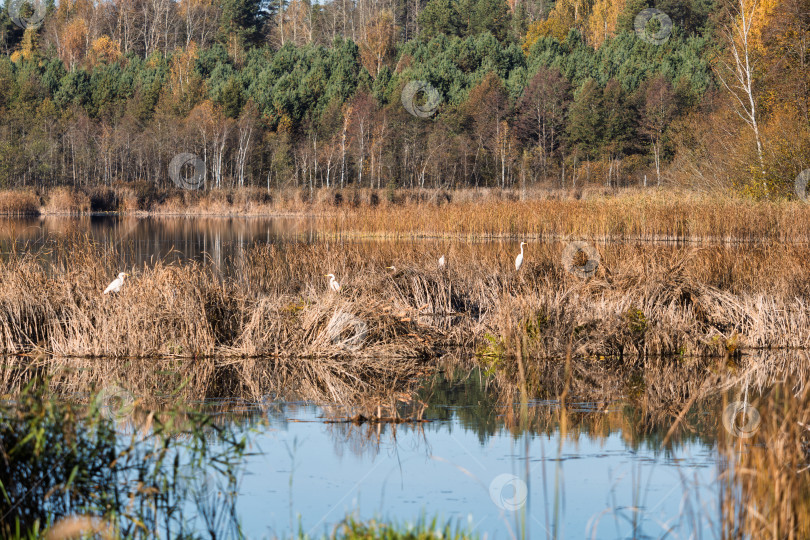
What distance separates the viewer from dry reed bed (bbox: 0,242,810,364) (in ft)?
29.8

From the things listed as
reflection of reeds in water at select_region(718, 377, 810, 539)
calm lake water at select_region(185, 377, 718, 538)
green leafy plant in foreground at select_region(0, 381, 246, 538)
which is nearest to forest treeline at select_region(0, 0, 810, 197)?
calm lake water at select_region(185, 377, 718, 538)

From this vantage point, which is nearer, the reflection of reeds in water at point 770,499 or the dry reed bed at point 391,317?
the reflection of reeds in water at point 770,499

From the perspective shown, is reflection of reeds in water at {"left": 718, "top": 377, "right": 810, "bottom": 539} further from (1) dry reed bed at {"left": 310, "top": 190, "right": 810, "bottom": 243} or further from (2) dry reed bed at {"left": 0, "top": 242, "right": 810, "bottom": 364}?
(1) dry reed bed at {"left": 310, "top": 190, "right": 810, "bottom": 243}

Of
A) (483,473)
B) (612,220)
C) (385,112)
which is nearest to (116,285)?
(483,473)

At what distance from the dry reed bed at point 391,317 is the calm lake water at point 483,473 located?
1828mm

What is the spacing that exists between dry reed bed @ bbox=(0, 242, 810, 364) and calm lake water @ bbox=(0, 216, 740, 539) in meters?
1.83

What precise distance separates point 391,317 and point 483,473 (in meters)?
4.07

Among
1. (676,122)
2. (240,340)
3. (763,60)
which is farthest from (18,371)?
(676,122)

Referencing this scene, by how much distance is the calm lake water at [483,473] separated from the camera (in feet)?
15.4

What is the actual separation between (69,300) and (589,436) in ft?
17.9

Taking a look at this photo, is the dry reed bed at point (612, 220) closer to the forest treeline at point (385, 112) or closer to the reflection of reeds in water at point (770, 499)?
the reflection of reeds in water at point (770, 499)

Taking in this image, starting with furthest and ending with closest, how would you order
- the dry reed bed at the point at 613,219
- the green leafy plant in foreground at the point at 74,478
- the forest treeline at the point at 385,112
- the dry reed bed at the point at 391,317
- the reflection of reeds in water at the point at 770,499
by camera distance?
the forest treeline at the point at 385,112 < the dry reed bed at the point at 613,219 < the dry reed bed at the point at 391,317 < the green leafy plant in foreground at the point at 74,478 < the reflection of reeds in water at the point at 770,499

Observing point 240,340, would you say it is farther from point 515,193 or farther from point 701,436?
point 515,193

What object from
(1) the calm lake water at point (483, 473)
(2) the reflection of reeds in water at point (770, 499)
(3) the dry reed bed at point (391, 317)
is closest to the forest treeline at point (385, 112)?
(3) the dry reed bed at point (391, 317)
